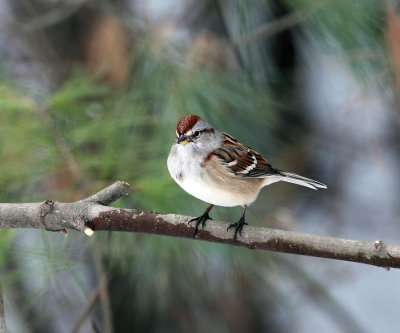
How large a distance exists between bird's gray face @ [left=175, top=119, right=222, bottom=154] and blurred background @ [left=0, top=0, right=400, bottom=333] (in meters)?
0.15

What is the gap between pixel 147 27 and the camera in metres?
1.37

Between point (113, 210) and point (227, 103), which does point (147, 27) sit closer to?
point (227, 103)

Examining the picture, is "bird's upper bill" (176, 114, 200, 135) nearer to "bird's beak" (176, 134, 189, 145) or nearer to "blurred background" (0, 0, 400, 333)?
"bird's beak" (176, 134, 189, 145)

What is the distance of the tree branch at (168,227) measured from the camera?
0.64m

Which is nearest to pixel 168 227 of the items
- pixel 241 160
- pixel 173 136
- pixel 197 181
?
pixel 197 181

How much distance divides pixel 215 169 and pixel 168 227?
0.19 m

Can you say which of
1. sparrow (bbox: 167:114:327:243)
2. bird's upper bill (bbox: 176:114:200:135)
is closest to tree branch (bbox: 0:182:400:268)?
sparrow (bbox: 167:114:327:243)

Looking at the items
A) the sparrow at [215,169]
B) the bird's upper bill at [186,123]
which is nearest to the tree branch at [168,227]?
the sparrow at [215,169]

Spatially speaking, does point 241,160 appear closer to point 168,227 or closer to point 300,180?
point 300,180

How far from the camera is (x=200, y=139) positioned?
0.86 meters

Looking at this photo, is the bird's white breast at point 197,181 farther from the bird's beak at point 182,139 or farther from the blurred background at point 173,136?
the blurred background at point 173,136

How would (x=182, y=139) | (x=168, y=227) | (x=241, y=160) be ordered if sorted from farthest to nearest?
(x=241, y=160), (x=182, y=139), (x=168, y=227)

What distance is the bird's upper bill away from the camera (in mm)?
793

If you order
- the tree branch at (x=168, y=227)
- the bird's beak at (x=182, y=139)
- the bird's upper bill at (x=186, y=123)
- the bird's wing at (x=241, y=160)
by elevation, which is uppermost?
the bird's wing at (x=241, y=160)
